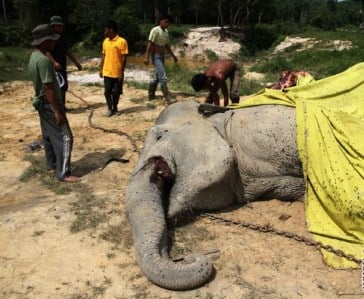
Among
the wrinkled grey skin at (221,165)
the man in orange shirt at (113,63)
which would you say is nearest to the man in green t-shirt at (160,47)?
the man in orange shirt at (113,63)

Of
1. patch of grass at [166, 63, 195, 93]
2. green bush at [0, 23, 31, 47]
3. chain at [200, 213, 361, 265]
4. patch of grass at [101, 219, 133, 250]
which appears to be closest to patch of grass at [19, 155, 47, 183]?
patch of grass at [101, 219, 133, 250]

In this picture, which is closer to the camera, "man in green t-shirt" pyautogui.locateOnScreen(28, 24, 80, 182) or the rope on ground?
"man in green t-shirt" pyautogui.locateOnScreen(28, 24, 80, 182)

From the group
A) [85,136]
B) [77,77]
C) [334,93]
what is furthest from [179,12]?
[334,93]

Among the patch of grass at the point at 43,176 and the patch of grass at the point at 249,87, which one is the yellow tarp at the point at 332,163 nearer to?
the patch of grass at the point at 43,176

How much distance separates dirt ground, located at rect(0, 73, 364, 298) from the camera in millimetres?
3701

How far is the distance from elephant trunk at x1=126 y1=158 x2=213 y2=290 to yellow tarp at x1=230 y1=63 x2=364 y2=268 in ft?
3.81

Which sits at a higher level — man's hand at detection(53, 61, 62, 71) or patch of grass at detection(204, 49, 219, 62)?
man's hand at detection(53, 61, 62, 71)

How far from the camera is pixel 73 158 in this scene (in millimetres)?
6941

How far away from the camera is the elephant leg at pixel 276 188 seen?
4.89 m

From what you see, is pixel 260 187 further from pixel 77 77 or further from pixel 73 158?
pixel 77 77

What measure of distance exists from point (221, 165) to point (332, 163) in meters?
1.01

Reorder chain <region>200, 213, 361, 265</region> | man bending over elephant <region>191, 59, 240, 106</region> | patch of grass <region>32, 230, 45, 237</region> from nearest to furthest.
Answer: chain <region>200, 213, 361, 265</region>
patch of grass <region>32, 230, 45, 237</region>
man bending over elephant <region>191, 59, 240, 106</region>

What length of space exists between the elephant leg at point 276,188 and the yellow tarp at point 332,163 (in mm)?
262

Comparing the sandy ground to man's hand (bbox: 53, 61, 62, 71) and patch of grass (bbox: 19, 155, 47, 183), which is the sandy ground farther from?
man's hand (bbox: 53, 61, 62, 71)
